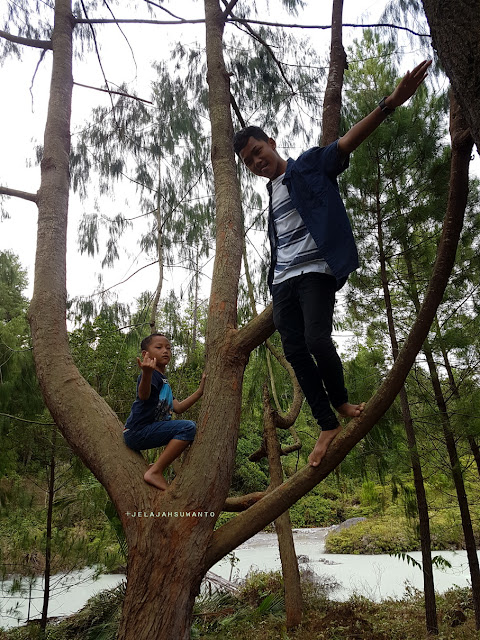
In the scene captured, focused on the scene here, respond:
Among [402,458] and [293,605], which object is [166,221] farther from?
[293,605]

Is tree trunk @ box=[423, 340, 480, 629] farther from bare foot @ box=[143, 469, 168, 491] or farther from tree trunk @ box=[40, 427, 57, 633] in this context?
tree trunk @ box=[40, 427, 57, 633]

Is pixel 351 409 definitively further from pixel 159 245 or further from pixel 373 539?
pixel 373 539

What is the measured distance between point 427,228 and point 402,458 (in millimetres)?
2427

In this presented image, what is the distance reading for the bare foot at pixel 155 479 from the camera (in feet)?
5.92

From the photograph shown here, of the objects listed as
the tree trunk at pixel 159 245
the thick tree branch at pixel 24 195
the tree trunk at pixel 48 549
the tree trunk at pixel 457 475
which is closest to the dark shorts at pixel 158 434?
the thick tree branch at pixel 24 195

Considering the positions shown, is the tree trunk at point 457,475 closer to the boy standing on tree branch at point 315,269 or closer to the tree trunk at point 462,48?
the boy standing on tree branch at point 315,269

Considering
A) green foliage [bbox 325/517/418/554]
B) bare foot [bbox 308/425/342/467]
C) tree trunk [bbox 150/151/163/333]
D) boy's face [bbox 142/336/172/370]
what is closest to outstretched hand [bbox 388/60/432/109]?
bare foot [bbox 308/425/342/467]

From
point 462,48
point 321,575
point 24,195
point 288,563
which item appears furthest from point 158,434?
point 321,575

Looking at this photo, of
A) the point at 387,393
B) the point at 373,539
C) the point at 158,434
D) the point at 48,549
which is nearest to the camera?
the point at 387,393

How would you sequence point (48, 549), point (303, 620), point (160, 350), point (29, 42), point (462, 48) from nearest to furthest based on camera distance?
point (462, 48) → point (160, 350) → point (29, 42) → point (48, 549) → point (303, 620)

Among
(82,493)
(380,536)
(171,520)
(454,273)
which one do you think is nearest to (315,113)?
(454,273)

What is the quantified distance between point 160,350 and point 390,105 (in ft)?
4.72

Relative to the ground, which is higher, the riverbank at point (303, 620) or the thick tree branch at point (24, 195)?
the thick tree branch at point (24, 195)

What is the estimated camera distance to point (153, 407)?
2055 millimetres
